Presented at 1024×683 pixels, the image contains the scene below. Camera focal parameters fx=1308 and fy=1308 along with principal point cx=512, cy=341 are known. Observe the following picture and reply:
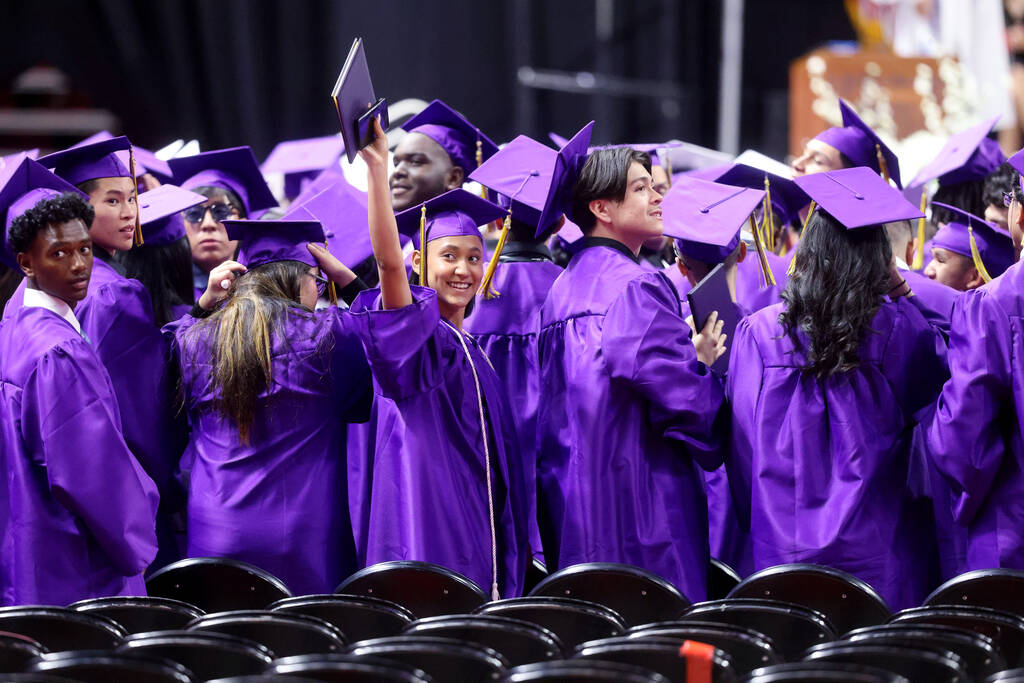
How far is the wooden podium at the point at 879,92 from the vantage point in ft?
36.2

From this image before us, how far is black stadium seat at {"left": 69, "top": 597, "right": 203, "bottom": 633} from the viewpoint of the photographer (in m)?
2.80

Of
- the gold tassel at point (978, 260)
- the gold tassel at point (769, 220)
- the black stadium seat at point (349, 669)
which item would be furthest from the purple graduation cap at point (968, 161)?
the black stadium seat at point (349, 669)

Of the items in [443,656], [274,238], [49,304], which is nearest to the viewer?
[443,656]

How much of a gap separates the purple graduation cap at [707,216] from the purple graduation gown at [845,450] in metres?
0.44

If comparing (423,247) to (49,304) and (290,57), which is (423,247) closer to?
(49,304)

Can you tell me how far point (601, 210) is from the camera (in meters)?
3.82

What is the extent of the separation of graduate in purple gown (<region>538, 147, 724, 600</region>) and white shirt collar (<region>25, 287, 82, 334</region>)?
1.33m

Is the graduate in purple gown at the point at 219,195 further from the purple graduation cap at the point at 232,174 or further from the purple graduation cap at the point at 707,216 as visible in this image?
the purple graduation cap at the point at 707,216

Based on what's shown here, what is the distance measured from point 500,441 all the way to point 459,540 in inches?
12.0

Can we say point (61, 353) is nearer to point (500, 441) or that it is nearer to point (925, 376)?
point (500, 441)

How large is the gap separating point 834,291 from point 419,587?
1.38m

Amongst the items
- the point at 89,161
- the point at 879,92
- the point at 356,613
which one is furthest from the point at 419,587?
the point at 879,92

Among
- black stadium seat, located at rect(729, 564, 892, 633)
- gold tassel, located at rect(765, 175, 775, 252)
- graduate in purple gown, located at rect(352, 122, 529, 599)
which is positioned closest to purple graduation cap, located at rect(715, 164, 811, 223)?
gold tassel, located at rect(765, 175, 775, 252)

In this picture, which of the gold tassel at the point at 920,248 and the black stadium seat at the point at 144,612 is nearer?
the black stadium seat at the point at 144,612
